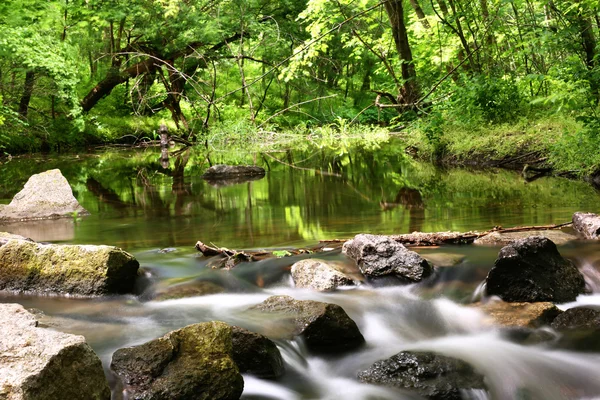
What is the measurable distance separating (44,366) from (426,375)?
2001mm

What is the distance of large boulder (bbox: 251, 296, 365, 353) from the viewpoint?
3.67 meters

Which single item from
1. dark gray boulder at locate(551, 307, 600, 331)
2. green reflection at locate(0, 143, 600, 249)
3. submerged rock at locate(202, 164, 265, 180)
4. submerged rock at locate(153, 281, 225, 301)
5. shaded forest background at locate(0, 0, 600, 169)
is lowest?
dark gray boulder at locate(551, 307, 600, 331)

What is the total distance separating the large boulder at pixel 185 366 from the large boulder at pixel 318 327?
56 cm

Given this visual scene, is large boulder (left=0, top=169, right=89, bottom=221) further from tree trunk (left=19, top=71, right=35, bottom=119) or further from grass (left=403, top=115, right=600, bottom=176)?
tree trunk (left=19, top=71, right=35, bottom=119)

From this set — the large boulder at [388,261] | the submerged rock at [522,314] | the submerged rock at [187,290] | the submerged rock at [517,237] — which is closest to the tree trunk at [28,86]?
the submerged rock at [187,290]

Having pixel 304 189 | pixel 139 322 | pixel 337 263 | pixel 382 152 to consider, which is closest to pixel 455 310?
pixel 337 263

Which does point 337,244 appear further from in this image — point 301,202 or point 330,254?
point 301,202

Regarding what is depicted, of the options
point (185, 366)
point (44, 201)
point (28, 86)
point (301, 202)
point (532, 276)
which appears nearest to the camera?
point (185, 366)

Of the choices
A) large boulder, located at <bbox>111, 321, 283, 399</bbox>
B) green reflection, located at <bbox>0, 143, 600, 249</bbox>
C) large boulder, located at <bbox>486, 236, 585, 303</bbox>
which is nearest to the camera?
large boulder, located at <bbox>111, 321, 283, 399</bbox>

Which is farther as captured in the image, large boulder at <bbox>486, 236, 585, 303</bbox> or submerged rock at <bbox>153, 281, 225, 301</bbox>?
submerged rock at <bbox>153, 281, 225, 301</bbox>

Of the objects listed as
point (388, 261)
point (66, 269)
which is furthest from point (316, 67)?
point (66, 269)

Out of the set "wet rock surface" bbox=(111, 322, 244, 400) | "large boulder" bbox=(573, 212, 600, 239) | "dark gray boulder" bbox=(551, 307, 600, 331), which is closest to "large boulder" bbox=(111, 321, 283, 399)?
"wet rock surface" bbox=(111, 322, 244, 400)

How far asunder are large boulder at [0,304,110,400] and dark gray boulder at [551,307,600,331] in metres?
2.88

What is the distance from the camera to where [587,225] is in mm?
5535
